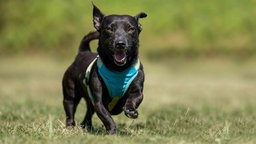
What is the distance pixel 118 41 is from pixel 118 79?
1.69 feet

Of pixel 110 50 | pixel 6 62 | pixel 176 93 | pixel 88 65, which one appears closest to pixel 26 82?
pixel 176 93

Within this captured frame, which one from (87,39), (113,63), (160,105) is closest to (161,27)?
(160,105)

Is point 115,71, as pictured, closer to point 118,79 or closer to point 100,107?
point 118,79

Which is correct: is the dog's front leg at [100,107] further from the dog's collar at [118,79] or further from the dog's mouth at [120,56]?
the dog's mouth at [120,56]

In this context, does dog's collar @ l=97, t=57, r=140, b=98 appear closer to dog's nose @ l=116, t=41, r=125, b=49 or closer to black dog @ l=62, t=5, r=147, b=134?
black dog @ l=62, t=5, r=147, b=134

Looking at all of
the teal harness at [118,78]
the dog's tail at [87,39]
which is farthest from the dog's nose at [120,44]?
the dog's tail at [87,39]

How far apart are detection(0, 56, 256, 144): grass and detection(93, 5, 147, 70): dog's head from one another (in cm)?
77

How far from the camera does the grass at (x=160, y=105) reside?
23.2 ft

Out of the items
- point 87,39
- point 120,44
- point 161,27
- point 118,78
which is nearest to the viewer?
point 120,44

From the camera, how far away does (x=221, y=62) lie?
25.3 metres

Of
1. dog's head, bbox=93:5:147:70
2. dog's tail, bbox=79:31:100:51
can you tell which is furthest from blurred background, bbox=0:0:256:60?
dog's head, bbox=93:5:147:70

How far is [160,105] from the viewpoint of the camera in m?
13.0

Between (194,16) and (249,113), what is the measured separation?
14225mm

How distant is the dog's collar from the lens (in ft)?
25.4
